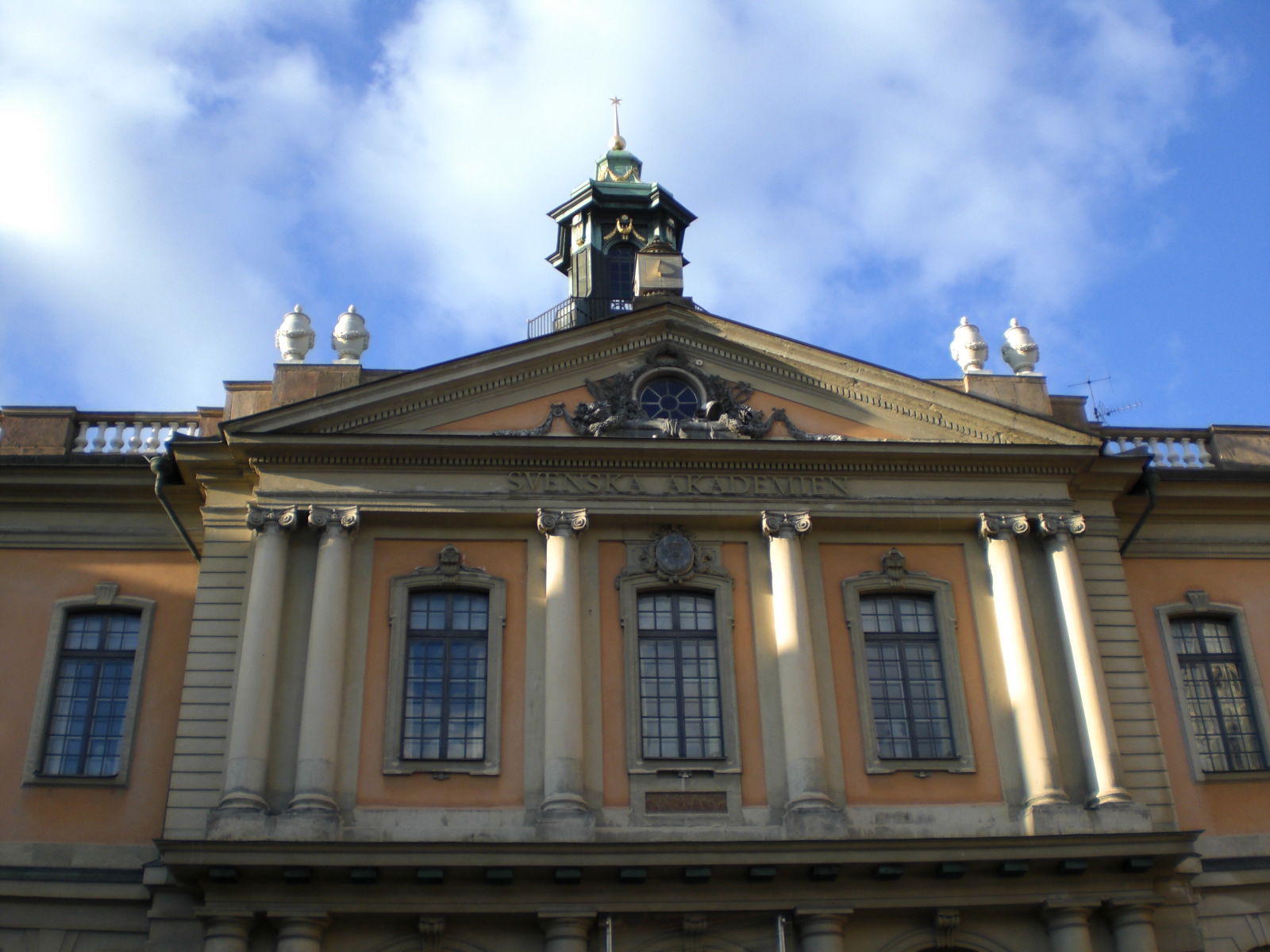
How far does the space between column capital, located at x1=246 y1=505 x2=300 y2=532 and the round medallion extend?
17.0ft

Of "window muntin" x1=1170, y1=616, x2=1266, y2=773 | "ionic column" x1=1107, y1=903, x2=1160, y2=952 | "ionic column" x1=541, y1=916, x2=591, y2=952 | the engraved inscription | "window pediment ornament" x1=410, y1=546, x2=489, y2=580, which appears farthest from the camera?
"window muntin" x1=1170, y1=616, x2=1266, y2=773

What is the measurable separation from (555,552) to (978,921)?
7469 millimetres

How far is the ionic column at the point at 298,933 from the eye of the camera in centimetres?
1670

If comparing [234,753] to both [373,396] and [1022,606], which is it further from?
[1022,606]

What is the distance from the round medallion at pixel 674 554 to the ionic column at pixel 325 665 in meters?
4.36

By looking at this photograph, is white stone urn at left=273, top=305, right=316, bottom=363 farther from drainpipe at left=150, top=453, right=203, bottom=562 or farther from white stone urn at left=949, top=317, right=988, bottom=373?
white stone urn at left=949, top=317, right=988, bottom=373

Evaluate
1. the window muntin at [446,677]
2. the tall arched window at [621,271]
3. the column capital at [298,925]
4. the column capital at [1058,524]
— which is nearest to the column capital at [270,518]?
the window muntin at [446,677]

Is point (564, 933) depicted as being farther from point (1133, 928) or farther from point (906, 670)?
point (1133, 928)

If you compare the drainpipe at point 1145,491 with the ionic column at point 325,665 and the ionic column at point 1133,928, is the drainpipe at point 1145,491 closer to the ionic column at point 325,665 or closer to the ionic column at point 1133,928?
the ionic column at point 1133,928

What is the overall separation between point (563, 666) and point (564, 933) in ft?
11.4

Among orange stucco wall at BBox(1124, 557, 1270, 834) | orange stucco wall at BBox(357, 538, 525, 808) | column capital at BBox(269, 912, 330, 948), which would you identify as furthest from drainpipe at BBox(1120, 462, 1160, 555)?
column capital at BBox(269, 912, 330, 948)

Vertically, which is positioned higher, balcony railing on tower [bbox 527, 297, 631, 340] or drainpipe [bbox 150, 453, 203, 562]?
balcony railing on tower [bbox 527, 297, 631, 340]

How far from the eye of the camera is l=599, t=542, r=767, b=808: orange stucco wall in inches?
725

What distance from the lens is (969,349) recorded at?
22172 mm
